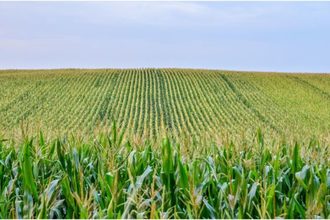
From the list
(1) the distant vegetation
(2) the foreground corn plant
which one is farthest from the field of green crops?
(1) the distant vegetation

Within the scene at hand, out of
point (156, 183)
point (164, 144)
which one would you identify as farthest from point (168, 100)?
point (156, 183)

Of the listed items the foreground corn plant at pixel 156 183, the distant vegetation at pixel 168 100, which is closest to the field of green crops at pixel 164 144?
the foreground corn plant at pixel 156 183

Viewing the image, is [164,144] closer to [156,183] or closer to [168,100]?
[156,183]

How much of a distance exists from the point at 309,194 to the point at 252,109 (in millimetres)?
33319

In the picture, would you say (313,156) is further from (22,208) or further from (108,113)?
(108,113)

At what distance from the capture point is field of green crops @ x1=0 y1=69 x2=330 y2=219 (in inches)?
156

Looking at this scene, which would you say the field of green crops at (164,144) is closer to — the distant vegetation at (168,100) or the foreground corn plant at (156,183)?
the foreground corn plant at (156,183)

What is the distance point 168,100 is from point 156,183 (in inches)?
1395

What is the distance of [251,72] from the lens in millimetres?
57438

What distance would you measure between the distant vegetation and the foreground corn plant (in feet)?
64.4

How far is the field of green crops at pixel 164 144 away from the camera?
3959 millimetres

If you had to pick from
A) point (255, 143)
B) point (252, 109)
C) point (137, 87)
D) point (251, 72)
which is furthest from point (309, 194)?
point (251, 72)

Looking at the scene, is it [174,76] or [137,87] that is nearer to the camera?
[137,87]

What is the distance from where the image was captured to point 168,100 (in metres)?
39.8
